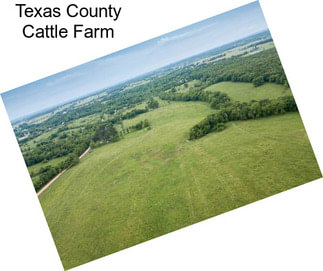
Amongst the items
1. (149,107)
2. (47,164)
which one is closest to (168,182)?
(47,164)

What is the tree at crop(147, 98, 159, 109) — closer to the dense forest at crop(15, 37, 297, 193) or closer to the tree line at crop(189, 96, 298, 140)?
the dense forest at crop(15, 37, 297, 193)

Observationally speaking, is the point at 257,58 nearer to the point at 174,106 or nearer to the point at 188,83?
the point at 188,83

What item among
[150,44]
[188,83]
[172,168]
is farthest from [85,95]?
[172,168]

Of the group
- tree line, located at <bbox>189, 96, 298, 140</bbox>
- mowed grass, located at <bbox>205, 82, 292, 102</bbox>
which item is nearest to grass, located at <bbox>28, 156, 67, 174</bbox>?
tree line, located at <bbox>189, 96, 298, 140</bbox>

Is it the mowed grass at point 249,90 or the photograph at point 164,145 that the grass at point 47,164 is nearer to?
the photograph at point 164,145

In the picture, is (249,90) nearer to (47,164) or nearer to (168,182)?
(168,182)

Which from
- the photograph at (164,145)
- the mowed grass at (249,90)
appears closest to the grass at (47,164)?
the photograph at (164,145)
